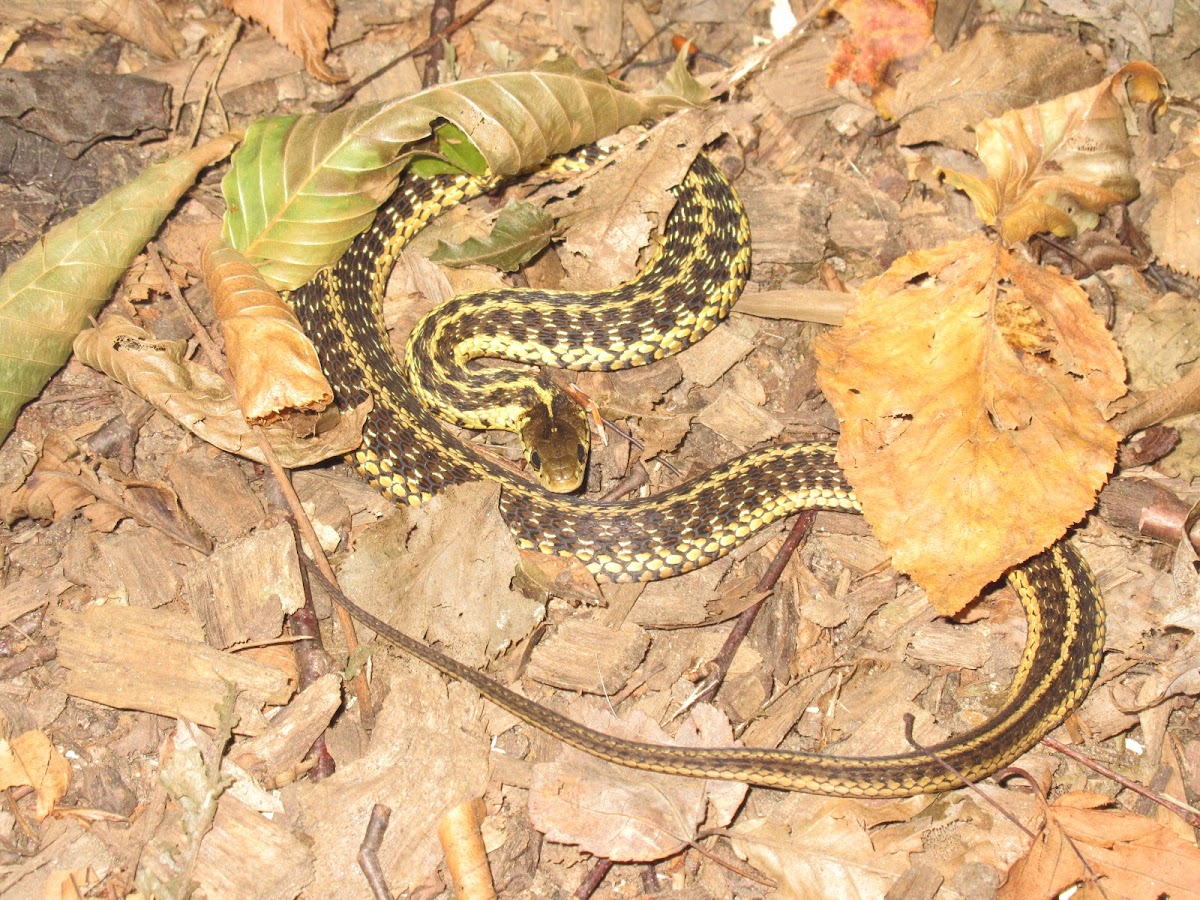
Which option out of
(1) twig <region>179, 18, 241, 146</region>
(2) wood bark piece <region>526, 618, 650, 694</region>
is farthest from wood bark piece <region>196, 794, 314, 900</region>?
(1) twig <region>179, 18, 241, 146</region>

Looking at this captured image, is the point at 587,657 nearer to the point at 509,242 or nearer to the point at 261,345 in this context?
the point at 261,345

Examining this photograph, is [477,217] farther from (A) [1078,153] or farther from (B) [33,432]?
(A) [1078,153]

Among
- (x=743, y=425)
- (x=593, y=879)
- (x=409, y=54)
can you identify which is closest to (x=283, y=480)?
(x=593, y=879)

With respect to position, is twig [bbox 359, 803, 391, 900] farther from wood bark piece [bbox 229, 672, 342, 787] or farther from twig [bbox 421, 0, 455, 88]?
twig [bbox 421, 0, 455, 88]

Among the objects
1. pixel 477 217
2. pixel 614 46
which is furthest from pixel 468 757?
pixel 614 46

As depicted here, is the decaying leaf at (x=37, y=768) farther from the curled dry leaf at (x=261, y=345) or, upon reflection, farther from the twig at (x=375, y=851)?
the curled dry leaf at (x=261, y=345)

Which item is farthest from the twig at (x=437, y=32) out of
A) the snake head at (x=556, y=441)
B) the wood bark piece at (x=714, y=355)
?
the wood bark piece at (x=714, y=355)
